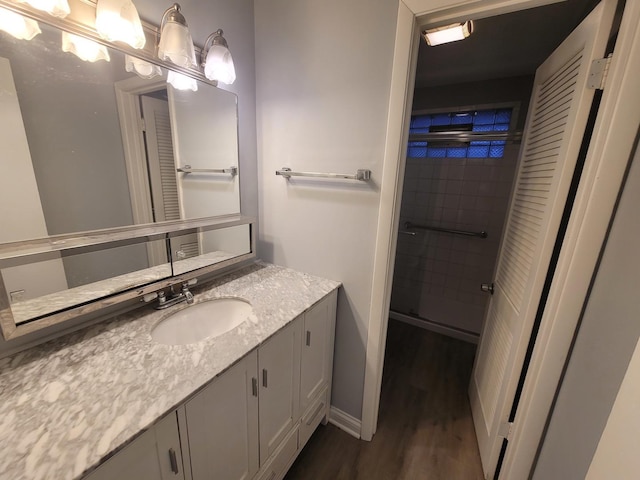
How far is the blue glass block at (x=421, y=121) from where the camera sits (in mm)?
2486

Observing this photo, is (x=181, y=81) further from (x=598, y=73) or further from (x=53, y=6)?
(x=598, y=73)

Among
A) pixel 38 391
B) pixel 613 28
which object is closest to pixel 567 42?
pixel 613 28

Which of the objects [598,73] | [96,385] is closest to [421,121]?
[598,73]

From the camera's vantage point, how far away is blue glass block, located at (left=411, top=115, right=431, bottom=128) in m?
2.49

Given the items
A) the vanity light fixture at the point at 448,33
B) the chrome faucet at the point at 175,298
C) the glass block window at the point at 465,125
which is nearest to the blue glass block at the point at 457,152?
the glass block window at the point at 465,125

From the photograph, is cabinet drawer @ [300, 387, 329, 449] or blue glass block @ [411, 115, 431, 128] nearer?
cabinet drawer @ [300, 387, 329, 449]

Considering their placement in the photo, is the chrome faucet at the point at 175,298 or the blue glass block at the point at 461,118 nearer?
the chrome faucet at the point at 175,298

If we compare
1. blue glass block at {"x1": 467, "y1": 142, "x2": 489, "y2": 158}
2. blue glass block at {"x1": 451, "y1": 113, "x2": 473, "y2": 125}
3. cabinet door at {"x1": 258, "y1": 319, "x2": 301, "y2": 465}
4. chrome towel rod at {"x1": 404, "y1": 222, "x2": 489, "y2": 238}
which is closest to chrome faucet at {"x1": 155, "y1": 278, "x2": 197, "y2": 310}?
cabinet door at {"x1": 258, "y1": 319, "x2": 301, "y2": 465}

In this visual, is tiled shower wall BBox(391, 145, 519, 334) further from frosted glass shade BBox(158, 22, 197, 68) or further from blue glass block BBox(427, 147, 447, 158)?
frosted glass shade BBox(158, 22, 197, 68)

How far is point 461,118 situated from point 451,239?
1.06 metres

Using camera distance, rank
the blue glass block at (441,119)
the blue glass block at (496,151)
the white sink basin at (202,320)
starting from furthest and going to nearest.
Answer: the blue glass block at (441,119)
the blue glass block at (496,151)
the white sink basin at (202,320)

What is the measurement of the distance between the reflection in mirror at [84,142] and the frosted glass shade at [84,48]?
14mm

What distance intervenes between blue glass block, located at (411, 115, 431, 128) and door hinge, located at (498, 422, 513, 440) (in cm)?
229

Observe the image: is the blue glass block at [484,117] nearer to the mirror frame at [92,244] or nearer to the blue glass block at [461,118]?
the blue glass block at [461,118]
